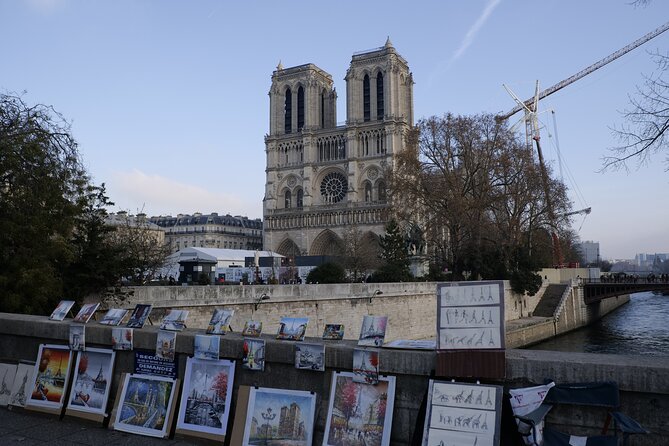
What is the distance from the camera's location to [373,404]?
4676 mm

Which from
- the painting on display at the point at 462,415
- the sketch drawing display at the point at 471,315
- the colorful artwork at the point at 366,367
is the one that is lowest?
the painting on display at the point at 462,415

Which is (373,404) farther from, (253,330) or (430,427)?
(253,330)

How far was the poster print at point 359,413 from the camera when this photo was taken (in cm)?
457

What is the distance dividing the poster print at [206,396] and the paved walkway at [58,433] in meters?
0.24

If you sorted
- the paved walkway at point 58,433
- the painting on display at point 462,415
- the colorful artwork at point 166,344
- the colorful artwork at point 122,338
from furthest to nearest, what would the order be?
1. the colorful artwork at point 122,338
2. the colorful artwork at point 166,344
3. the paved walkway at point 58,433
4. the painting on display at point 462,415

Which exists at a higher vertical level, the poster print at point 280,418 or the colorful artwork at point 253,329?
the colorful artwork at point 253,329

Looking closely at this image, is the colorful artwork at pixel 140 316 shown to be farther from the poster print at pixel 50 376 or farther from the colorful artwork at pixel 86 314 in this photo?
the poster print at pixel 50 376

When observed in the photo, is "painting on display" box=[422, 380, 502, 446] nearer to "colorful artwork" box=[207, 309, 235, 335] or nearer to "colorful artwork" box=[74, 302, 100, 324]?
"colorful artwork" box=[207, 309, 235, 335]

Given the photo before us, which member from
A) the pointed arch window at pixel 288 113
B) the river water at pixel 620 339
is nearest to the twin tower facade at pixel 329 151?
the pointed arch window at pixel 288 113

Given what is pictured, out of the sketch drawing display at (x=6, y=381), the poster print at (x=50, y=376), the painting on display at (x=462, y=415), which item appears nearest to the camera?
the painting on display at (x=462, y=415)

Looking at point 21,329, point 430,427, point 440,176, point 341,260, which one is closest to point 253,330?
point 430,427

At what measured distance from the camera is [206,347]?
18.5ft

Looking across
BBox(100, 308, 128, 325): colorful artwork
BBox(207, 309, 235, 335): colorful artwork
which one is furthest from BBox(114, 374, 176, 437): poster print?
BBox(100, 308, 128, 325): colorful artwork

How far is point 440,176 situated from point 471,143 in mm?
2855
